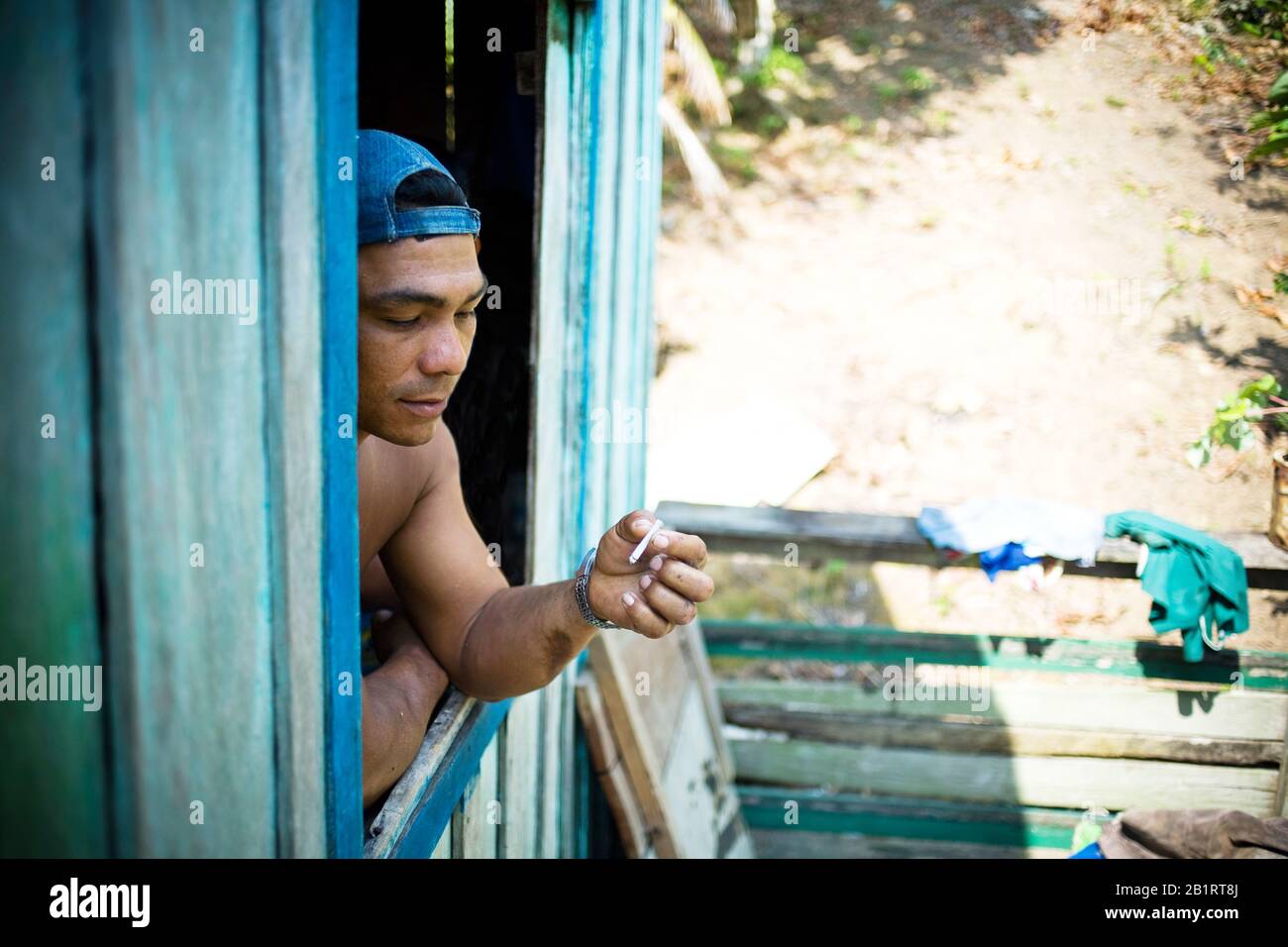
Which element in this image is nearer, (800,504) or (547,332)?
(547,332)

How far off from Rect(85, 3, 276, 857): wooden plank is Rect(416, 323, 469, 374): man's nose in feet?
1.99

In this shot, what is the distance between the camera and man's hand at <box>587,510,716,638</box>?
4.98 ft

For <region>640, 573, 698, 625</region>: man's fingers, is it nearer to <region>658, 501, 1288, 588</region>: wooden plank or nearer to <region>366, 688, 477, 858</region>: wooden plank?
<region>366, 688, 477, 858</region>: wooden plank

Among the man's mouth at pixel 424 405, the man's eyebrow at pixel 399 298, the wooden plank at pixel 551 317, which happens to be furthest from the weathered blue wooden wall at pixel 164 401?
Answer: the wooden plank at pixel 551 317

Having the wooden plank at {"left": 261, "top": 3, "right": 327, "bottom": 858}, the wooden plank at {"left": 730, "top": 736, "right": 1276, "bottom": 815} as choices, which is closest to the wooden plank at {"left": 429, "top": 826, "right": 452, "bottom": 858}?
the wooden plank at {"left": 261, "top": 3, "right": 327, "bottom": 858}

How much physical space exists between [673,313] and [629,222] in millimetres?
6321

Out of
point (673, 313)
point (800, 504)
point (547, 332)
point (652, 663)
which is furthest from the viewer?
point (673, 313)

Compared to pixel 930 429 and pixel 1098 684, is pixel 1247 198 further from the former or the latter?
pixel 930 429

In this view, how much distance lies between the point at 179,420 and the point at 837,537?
3406 mm

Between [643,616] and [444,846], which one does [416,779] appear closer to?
[444,846]

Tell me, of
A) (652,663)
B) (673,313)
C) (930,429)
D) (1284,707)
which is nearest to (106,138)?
(652,663)

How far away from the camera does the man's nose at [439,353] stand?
1.57 metres

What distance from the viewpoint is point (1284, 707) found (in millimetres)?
3889

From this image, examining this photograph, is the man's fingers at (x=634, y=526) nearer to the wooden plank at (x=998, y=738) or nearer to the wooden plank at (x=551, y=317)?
the wooden plank at (x=551, y=317)
